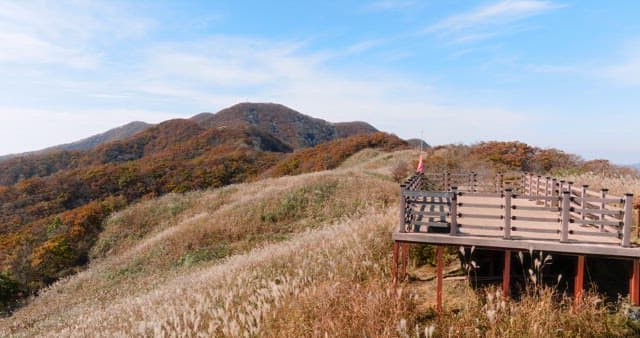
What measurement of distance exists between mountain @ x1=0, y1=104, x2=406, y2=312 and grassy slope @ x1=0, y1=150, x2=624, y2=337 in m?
2.75

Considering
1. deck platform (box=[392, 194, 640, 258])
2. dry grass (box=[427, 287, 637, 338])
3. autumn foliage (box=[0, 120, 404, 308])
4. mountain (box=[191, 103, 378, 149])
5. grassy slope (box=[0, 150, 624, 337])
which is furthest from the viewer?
mountain (box=[191, 103, 378, 149])

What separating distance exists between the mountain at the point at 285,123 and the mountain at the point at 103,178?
A: 3217 cm

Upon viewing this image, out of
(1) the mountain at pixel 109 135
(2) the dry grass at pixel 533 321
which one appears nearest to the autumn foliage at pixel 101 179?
(2) the dry grass at pixel 533 321

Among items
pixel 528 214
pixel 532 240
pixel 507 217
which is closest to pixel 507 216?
pixel 507 217

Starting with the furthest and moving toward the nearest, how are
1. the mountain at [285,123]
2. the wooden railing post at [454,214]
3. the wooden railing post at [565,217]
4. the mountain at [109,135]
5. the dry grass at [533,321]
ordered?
the mountain at [109,135] < the mountain at [285,123] < the wooden railing post at [454,214] < the wooden railing post at [565,217] < the dry grass at [533,321]

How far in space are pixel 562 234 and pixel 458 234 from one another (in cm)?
182

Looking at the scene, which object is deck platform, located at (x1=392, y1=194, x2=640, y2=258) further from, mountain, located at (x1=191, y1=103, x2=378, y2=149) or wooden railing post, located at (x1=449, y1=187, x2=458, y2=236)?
mountain, located at (x1=191, y1=103, x2=378, y2=149)

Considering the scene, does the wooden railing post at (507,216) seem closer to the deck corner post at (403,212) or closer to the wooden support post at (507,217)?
the wooden support post at (507,217)

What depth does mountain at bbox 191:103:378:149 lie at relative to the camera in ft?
418

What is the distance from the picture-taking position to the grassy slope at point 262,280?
5.89 m

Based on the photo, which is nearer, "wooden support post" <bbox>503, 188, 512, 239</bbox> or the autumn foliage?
"wooden support post" <bbox>503, 188, 512, 239</bbox>

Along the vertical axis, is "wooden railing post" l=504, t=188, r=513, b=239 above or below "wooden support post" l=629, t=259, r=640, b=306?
above

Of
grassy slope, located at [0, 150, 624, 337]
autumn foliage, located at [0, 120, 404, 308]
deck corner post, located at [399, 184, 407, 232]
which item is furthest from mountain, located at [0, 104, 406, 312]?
deck corner post, located at [399, 184, 407, 232]

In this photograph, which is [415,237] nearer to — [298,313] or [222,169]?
[298,313]
